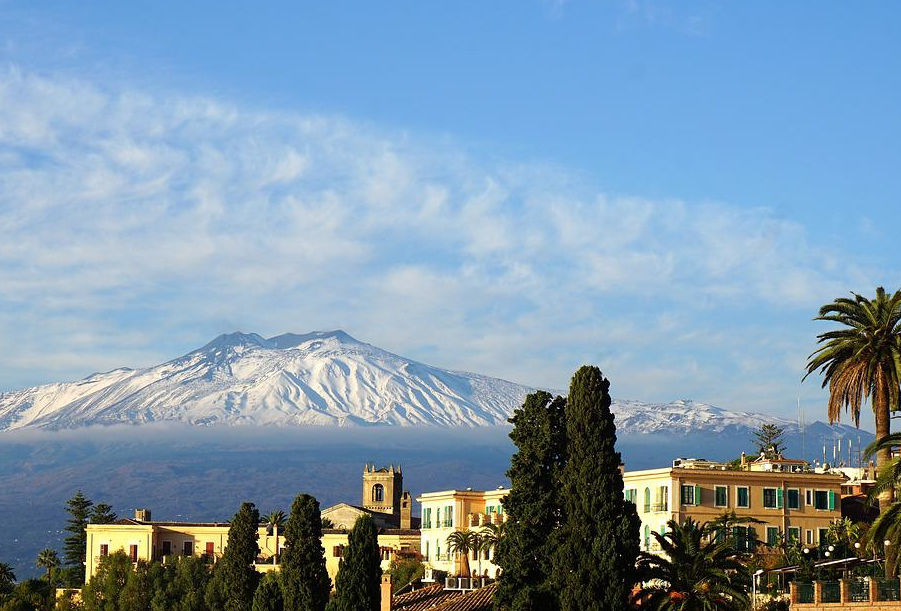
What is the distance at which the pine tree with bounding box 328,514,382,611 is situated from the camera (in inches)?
3009

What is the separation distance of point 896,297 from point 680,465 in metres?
36.1

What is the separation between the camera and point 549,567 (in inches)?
2547

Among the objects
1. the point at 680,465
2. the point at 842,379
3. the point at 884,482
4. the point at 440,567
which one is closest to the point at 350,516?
the point at 440,567

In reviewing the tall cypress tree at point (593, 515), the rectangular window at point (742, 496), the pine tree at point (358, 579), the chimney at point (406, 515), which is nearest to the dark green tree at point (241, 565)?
the pine tree at point (358, 579)

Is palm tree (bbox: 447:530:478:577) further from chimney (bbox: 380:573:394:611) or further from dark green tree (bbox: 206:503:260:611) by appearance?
chimney (bbox: 380:573:394:611)

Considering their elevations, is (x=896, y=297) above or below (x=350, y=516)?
above

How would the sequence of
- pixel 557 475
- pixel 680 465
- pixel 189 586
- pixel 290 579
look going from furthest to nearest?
pixel 189 586
pixel 680 465
pixel 290 579
pixel 557 475

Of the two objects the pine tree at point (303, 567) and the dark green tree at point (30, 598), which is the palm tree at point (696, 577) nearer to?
the pine tree at point (303, 567)

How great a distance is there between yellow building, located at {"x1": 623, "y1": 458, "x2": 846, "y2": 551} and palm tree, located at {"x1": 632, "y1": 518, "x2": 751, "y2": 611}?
96.7 ft

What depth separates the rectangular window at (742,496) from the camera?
9250 cm

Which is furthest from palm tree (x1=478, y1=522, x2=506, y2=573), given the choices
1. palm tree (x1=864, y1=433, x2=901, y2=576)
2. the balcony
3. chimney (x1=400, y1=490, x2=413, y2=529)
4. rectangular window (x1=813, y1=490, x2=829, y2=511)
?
chimney (x1=400, y1=490, x2=413, y2=529)

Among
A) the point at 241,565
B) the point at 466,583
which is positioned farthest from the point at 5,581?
the point at 466,583

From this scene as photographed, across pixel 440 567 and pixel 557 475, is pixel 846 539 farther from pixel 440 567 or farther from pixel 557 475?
pixel 440 567

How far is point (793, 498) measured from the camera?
306ft
